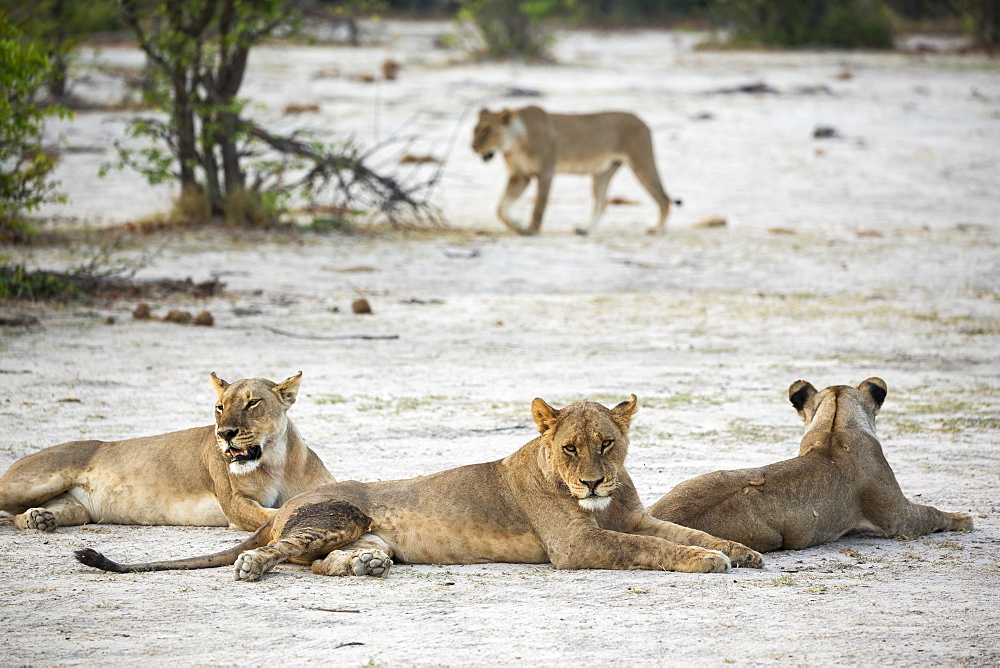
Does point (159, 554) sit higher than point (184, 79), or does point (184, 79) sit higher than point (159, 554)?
point (184, 79)

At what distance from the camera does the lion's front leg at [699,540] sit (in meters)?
5.00

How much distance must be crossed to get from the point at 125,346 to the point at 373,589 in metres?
5.60

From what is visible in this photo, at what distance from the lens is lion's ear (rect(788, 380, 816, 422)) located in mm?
6047

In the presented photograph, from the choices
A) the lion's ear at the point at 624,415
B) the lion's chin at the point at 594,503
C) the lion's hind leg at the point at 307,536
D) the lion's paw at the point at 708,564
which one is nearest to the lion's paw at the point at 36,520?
the lion's hind leg at the point at 307,536

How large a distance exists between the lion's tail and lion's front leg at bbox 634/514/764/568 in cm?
148

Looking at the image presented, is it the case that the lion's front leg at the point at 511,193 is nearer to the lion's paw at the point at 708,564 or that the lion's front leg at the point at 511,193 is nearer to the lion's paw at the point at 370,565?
the lion's paw at the point at 370,565

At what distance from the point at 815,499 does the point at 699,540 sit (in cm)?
61

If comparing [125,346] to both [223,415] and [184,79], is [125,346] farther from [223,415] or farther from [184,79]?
[184,79]

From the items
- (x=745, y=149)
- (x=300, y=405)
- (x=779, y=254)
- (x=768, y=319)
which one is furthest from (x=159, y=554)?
(x=745, y=149)

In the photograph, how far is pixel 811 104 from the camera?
75.6 feet

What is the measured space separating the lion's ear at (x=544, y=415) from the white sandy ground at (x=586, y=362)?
15.0 inches

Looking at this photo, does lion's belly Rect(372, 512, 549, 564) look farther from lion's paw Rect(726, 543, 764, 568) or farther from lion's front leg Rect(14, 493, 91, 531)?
lion's front leg Rect(14, 493, 91, 531)

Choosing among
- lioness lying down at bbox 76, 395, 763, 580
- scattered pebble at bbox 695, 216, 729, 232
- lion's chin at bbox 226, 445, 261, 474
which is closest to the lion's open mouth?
lion's chin at bbox 226, 445, 261, 474

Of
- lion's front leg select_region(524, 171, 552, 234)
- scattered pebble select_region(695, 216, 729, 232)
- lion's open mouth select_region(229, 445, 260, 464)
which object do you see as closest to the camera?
lion's open mouth select_region(229, 445, 260, 464)
